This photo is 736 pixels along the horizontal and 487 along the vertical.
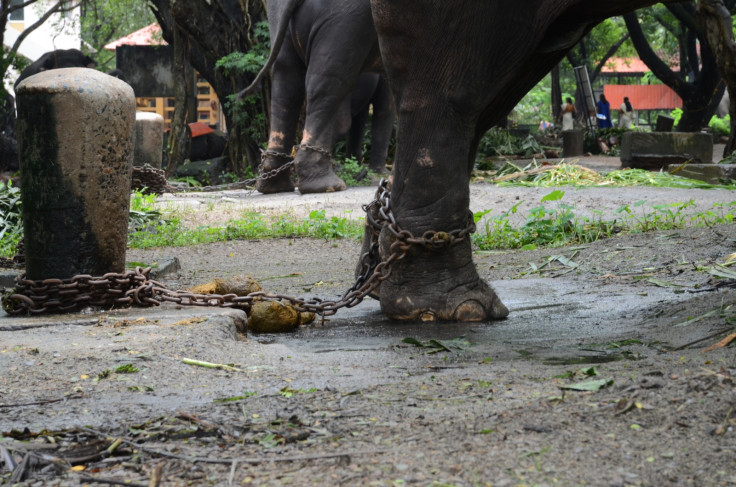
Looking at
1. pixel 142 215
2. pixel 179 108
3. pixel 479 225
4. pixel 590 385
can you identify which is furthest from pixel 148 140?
pixel 590 385

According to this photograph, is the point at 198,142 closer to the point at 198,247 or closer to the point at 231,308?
the point at 198,247

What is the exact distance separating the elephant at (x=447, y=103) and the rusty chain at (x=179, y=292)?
0.01 m

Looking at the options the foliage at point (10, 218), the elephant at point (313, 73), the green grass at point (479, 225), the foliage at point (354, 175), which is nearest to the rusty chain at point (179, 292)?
the green grass at point (479, 225)

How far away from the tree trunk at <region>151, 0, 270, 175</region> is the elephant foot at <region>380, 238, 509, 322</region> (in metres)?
11.5

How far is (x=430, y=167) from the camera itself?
3781 mm

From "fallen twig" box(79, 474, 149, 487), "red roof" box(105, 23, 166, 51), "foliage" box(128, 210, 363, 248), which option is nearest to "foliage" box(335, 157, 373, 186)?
"foliage" box(128, 210, 363, 248)

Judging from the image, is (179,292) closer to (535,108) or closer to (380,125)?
(380,125)

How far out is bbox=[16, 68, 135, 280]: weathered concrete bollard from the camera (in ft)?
11.5

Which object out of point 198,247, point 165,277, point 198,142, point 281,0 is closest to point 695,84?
point 198,142

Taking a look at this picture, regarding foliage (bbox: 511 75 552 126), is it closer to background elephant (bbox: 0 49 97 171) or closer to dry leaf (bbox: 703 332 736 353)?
background elephant (bbox: 0 49 97 171)

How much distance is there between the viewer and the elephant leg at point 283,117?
400 inches

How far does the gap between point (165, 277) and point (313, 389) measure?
320 cm

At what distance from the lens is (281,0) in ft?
31.0

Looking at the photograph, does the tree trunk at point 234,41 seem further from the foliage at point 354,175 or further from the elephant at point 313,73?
the elephant at point 313,73
